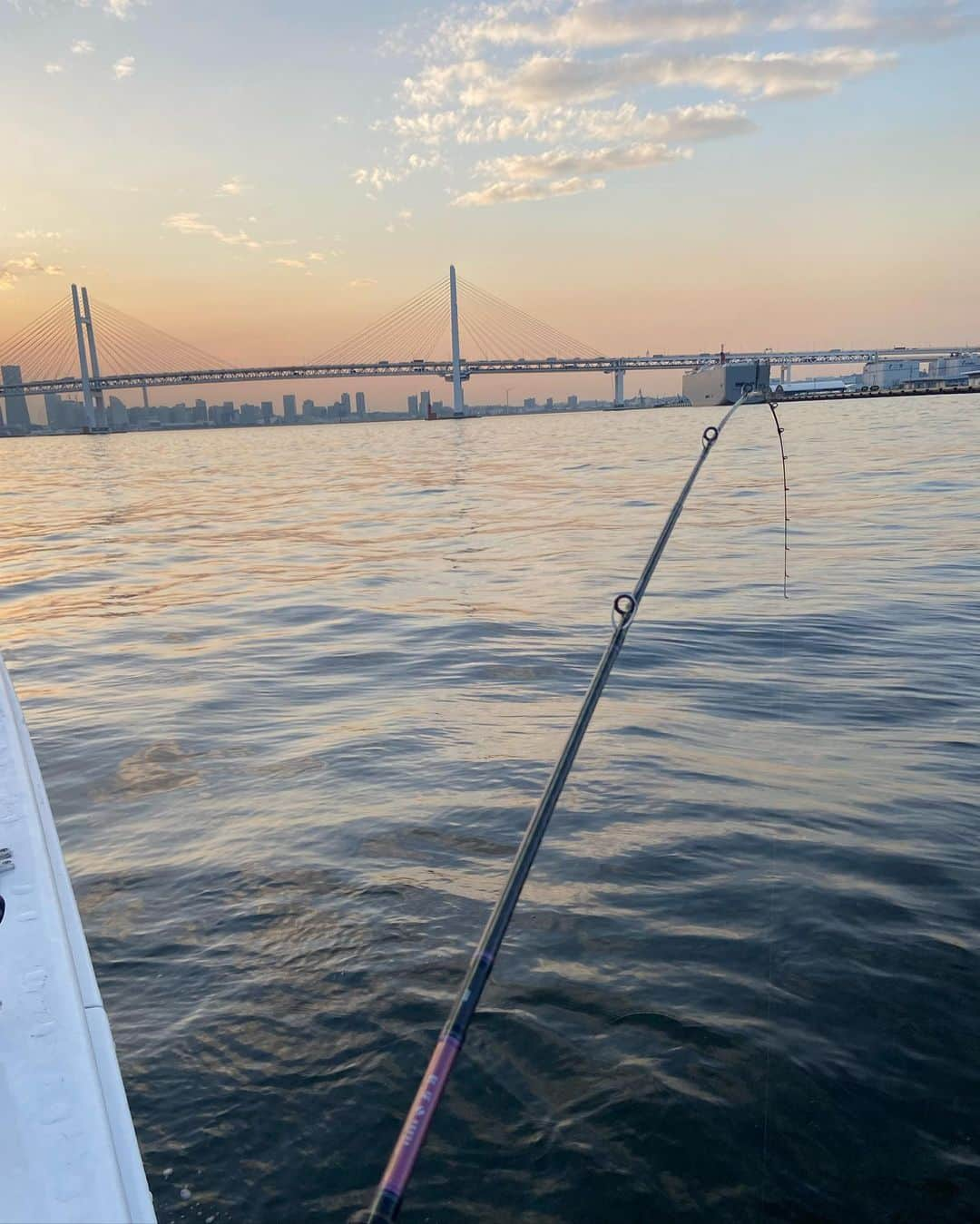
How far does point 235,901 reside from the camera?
3.67 meters

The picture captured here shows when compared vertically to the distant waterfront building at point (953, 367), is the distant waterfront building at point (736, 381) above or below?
below

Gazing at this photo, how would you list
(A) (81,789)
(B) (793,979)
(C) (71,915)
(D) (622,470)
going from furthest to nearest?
(D) (622,470) → (A) (81,789) → (B) (793,979) → (C) (71,915)

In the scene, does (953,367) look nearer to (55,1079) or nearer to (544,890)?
(544,890)

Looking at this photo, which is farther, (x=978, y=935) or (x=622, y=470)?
(x=622, y=470)

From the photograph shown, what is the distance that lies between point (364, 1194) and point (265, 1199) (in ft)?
0.77

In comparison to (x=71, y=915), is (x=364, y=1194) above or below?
below

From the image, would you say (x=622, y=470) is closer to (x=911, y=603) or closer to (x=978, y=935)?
(x=911, y=603)

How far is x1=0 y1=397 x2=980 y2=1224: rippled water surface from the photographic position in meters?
2.39

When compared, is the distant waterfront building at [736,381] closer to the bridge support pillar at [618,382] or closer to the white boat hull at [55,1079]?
the white boat hull at [55,1079]

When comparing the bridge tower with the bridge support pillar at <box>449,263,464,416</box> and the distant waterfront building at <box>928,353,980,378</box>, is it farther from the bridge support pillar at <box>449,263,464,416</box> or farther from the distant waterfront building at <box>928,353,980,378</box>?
the distant waterfront building at <box>928,353,980,378</box>

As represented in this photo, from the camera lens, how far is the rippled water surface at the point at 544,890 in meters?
2.39

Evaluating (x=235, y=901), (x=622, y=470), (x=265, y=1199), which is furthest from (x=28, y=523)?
(x=265, y=1199)

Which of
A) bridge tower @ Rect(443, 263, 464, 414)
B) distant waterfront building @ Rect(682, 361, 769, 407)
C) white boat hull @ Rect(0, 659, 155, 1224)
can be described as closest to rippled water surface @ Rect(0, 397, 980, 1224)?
white boat hull @ Rect(0, 659, 155, 1224)

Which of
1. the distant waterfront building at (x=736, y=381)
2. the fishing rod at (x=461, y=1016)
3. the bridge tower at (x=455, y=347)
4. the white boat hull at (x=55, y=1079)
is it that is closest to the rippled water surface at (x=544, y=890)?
the white boat hull at (x=55, y=1079)
